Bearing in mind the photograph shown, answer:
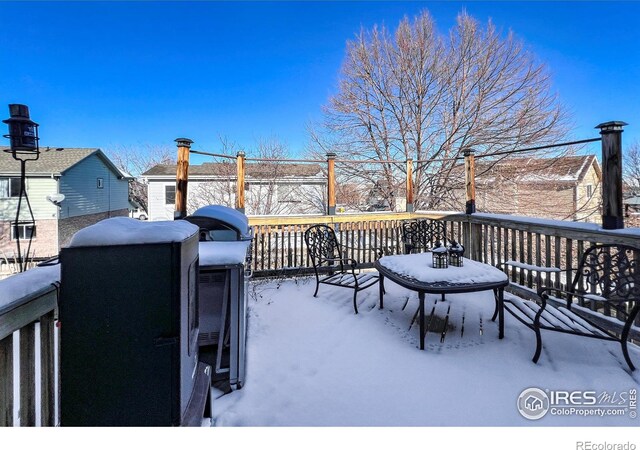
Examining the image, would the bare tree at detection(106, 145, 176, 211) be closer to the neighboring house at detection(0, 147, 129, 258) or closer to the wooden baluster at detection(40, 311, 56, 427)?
the neighboring house at detection(0, 147, 129, 258)

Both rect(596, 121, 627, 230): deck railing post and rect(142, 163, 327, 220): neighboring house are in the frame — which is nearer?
rect(596, 121, 627, 230): deck railing post

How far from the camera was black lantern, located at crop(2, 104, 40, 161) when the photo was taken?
239 cm

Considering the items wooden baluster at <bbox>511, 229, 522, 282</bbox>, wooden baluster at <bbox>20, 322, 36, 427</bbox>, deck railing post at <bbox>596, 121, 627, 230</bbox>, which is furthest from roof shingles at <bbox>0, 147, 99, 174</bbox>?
deck railing post at <bbox>596, 121, 627, 230</bbox>

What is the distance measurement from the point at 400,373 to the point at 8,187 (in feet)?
56.6

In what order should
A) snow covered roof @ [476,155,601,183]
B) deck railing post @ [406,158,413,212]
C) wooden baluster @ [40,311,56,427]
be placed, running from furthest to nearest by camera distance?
snow covered roof @ [476,155,601,183], deck railing post @ [406,158,413,212], wooden baluster @ [40,311,56,427]

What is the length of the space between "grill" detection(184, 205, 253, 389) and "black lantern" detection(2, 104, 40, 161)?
4.60ft

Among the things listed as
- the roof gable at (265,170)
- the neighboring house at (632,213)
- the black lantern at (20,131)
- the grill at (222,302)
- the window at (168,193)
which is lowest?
the grill at (222,302)

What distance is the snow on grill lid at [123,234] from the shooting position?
1.01 meters

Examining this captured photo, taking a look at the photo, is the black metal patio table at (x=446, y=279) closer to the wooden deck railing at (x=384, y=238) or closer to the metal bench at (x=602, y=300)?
the metal bench at (x=602, y=300)

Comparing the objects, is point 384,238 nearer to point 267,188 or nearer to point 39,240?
point 267,188

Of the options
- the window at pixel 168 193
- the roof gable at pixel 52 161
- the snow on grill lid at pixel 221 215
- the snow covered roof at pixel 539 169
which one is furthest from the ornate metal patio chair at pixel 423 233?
the roof gable at pixel 52 161

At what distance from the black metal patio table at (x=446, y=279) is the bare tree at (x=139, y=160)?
20388 millimetres

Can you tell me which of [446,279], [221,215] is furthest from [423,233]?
[221,215]

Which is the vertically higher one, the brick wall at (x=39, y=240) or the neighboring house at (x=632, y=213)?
the neighboring house at (x=632, y=213)
